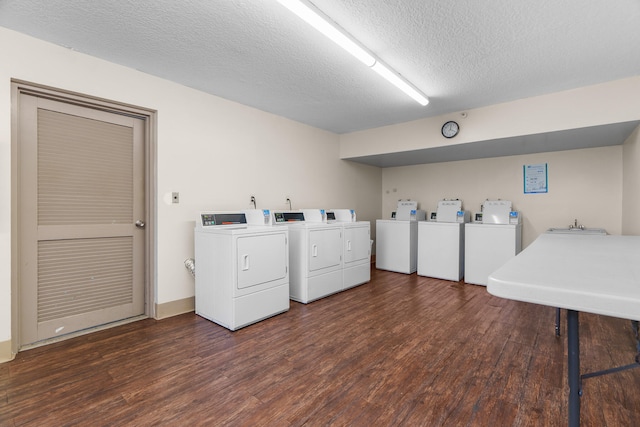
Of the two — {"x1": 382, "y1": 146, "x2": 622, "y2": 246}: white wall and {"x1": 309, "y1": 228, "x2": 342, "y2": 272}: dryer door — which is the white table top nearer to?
{"x1": 309, "y1": 228, "x2": 342, "y2": 272}: dryer door

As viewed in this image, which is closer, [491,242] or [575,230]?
[575,230]

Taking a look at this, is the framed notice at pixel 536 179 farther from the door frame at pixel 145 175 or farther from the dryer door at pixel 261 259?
the door frame at pixel 145 175

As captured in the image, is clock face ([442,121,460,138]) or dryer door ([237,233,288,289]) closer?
dryer door ([237,233,288,289])

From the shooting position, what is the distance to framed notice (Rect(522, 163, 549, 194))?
14.4 ft

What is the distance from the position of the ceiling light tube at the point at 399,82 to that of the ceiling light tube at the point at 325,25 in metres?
0.20

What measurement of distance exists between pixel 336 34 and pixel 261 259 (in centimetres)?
201

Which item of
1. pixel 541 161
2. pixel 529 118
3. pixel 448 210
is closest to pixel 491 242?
pixel 448 210

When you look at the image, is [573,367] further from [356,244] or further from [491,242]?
[491,242]

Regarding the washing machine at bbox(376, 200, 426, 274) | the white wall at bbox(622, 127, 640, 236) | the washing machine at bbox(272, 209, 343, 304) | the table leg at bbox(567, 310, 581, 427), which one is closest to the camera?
the table leg at bbox(567, 310, 581, 427)

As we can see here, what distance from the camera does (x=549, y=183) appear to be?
14.3 ft

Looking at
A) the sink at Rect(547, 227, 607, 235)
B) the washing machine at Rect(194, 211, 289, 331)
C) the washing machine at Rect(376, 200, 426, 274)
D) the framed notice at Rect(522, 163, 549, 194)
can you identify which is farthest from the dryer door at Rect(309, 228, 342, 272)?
the framed notice at Rect(522, 163, 549, 194)

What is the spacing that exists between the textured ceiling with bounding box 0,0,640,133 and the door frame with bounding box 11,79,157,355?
1.25ft

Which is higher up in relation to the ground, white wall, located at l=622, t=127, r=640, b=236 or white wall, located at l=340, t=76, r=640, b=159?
white wall, located at l=340, t=76, r=640, b=159

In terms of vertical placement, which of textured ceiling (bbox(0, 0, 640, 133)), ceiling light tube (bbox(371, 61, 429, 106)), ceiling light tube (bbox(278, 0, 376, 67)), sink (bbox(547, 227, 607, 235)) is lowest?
sink (bbox(547, 227, 607, 235))
